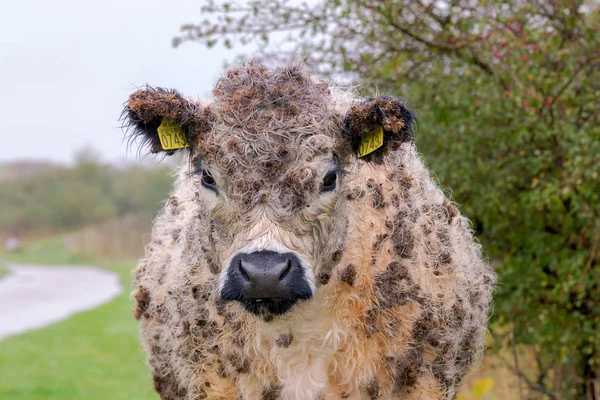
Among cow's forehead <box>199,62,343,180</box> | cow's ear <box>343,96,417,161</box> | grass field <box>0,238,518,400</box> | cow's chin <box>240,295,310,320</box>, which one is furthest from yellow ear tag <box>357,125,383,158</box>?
grass field <box>0,238,518,400</box>

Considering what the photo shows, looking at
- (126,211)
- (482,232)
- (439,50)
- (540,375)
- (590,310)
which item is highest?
(439,50)

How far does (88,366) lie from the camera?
1347 cm

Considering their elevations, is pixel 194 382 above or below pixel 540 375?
above

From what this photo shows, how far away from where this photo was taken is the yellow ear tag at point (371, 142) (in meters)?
4.21

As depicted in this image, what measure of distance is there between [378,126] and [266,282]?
3.63 feet

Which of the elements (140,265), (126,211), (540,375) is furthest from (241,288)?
(126,211)

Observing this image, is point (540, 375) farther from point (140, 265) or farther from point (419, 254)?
point (140, 265)

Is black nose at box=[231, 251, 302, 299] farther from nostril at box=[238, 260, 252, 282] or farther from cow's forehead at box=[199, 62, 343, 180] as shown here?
cow's forehead at box=[199, 62, 343, 180]

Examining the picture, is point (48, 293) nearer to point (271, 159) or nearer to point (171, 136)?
point (171, 136)

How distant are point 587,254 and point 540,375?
177 centimetres

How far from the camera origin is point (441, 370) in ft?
15.4

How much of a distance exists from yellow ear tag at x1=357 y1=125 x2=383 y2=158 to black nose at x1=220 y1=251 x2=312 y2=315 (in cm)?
82

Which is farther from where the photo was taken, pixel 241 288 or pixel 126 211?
pixel 126 211

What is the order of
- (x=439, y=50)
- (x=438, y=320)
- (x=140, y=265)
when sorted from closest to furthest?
1. (x=438, y=320)
2. (x=140, y=265)
3. (x=439, y=50)
